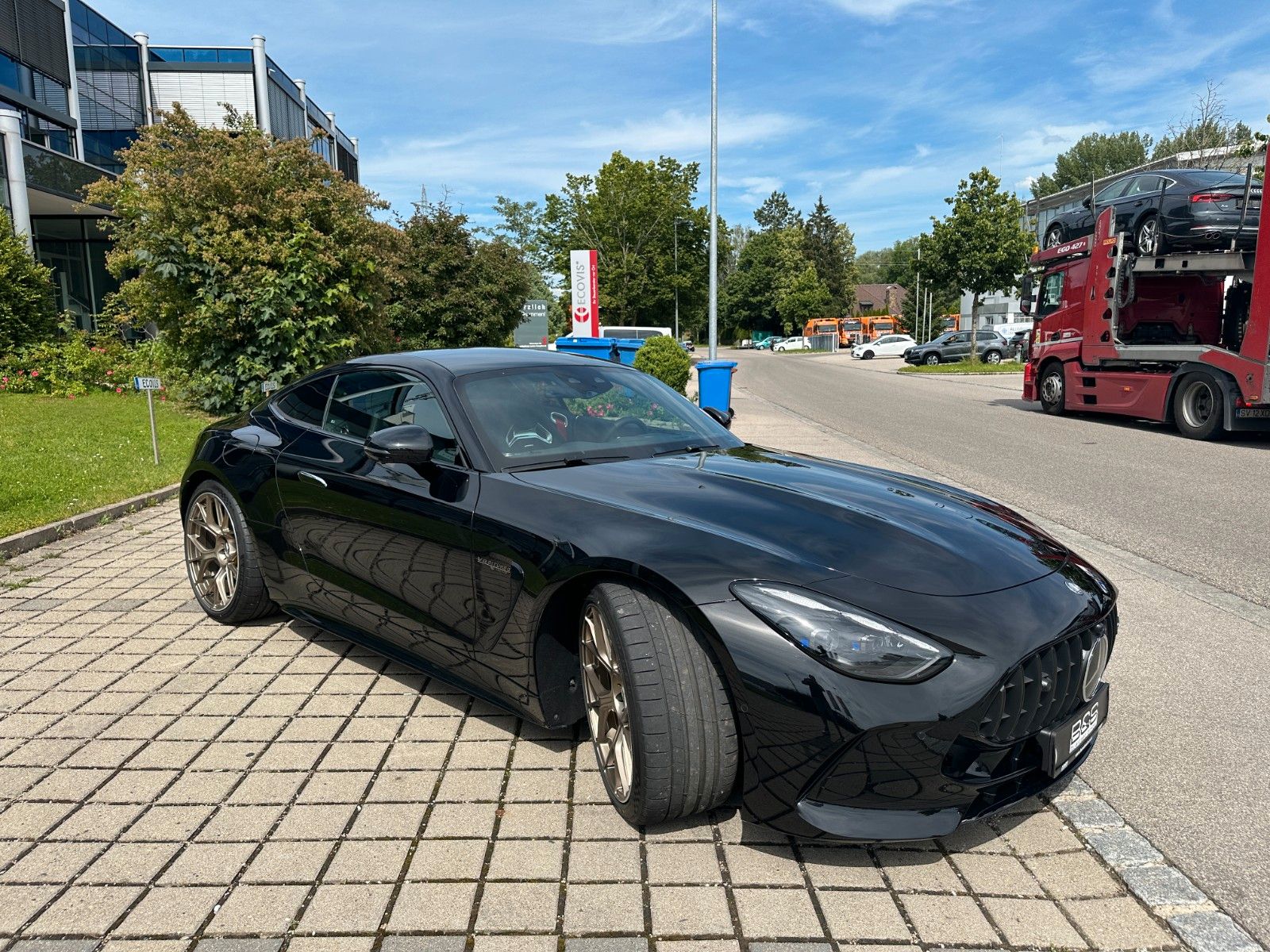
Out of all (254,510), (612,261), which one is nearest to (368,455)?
(254,510)

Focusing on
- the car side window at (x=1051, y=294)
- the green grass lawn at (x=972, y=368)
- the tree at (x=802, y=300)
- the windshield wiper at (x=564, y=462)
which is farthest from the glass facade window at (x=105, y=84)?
the tree at (x=802, y=300)

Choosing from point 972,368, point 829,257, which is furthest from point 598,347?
point 829,257

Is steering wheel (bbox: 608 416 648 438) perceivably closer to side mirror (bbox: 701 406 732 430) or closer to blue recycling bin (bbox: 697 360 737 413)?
side mirror (bbox: 701 406 732 430)

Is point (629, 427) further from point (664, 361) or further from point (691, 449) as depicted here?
point (664, 361)

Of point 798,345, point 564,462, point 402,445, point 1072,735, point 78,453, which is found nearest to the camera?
point 1072,735

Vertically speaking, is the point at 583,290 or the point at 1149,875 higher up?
the point at 583,290

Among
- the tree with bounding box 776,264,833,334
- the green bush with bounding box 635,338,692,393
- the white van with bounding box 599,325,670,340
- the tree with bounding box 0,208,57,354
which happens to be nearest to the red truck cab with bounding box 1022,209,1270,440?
the green bush with bounding box 635,338,692,393

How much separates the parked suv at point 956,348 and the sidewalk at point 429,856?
139 ft

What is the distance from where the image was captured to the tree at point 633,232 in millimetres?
52469

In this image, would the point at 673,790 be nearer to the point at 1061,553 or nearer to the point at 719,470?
the point at 719,470

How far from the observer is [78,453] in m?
9.70

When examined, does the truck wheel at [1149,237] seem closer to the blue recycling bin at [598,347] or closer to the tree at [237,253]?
the blue recycling bin at [598,347]

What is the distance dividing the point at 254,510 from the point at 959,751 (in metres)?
3.40

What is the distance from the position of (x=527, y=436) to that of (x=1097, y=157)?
11657 cm
